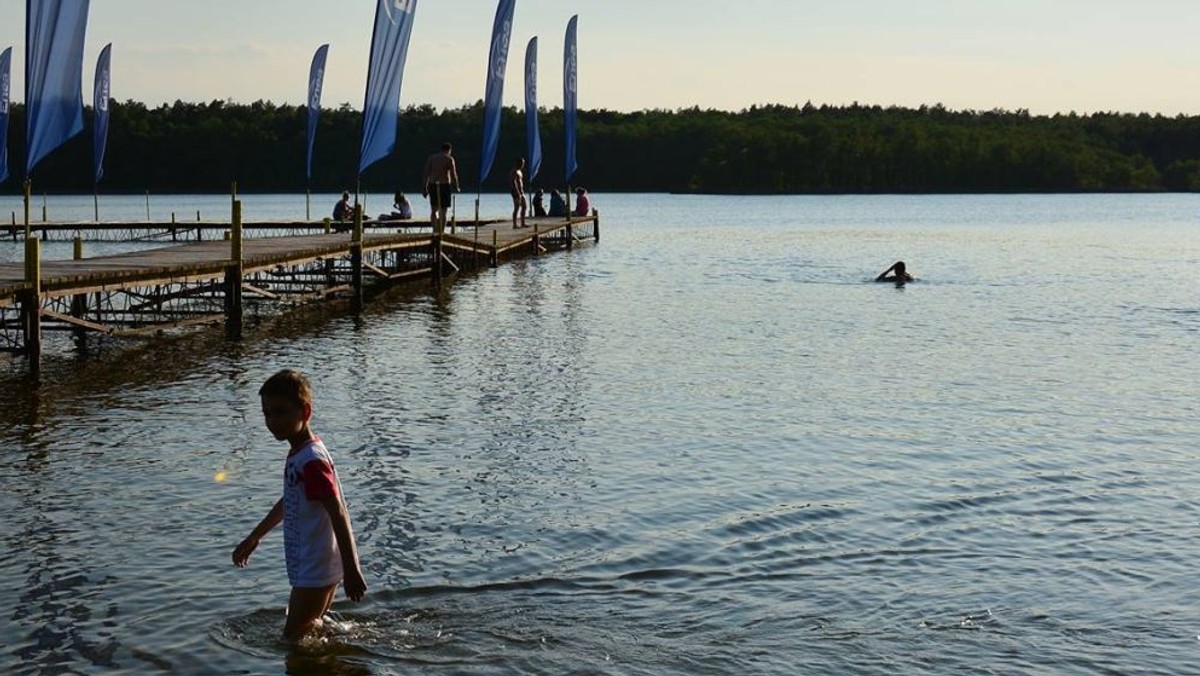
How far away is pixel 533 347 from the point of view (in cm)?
2528

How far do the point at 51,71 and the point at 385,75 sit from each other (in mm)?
10196

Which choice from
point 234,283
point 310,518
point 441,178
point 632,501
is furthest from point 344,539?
point 441,178

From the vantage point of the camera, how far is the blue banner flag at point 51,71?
21203 mm

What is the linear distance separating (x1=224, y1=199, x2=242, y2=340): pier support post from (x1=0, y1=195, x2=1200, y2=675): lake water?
2.64 feet

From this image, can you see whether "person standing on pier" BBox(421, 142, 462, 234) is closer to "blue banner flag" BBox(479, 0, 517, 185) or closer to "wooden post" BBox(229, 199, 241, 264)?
"blue banner flag" BBox(479, 0, 517, 185)

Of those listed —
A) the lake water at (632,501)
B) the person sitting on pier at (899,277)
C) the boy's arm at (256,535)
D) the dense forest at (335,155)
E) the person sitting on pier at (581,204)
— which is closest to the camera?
the boy's arm at (256,535)

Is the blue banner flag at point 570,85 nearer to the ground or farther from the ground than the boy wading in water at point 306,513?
farther from the ground

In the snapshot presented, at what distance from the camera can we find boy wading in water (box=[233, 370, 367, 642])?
745cm

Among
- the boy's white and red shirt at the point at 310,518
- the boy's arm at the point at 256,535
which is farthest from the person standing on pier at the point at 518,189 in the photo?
the boy's white and red shirt at the point at 310,518

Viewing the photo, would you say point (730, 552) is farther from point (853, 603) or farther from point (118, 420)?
point (118, 420)

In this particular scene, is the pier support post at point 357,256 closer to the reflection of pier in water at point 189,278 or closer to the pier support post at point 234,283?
the reflection of pier in water at point 189,278

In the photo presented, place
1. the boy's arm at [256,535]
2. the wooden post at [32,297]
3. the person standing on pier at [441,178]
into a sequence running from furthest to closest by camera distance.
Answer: the person standing on pier at [441,178]
the wooden post at [32,297]
the boy's arm at [256,535]

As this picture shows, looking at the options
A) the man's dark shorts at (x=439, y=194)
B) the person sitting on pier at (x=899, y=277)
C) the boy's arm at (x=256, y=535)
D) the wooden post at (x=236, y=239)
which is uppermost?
the man's dark shorts at (x=439, y=194)

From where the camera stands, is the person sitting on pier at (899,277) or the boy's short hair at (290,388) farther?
the person sitting on pier at (899,277)
